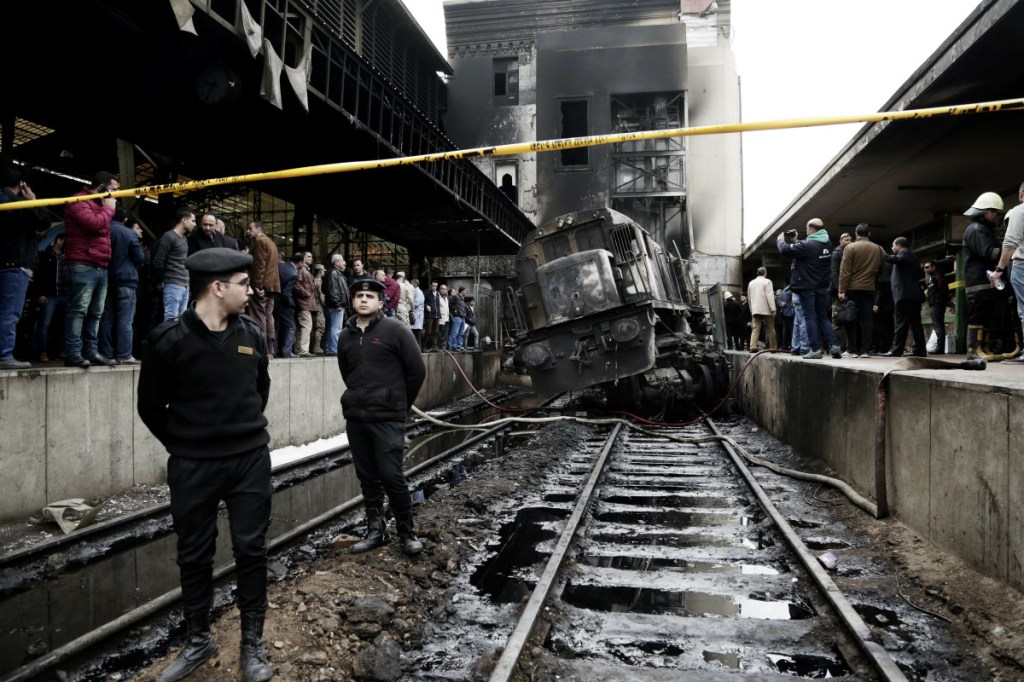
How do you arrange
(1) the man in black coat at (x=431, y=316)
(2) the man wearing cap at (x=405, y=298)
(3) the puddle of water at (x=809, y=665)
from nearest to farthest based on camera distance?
1. (3) the puddle of water at (x=809, y=665)
2. (2) the man wearing cap at (x=405, y=298)
3. (1) the man in black coat at (x=431, y=316)

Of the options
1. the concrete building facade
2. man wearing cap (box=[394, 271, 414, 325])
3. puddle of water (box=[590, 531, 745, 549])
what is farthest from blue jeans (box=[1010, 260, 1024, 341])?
the concrete building facade

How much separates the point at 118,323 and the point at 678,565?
621cm

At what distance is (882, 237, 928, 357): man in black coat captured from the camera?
8.85m

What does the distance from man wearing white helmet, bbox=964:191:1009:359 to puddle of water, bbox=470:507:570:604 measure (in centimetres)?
470

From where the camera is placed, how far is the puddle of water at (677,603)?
3791 millimetres

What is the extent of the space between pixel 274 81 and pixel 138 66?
192 cm

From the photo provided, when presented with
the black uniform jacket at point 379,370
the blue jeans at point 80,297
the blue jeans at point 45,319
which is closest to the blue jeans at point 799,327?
the black uniform jacket at point 379,370

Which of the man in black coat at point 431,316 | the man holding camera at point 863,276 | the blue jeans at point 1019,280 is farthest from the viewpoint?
the man in black coat at point 431,316

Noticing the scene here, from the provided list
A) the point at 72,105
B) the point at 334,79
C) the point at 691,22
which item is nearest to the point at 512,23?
the point at 691,22

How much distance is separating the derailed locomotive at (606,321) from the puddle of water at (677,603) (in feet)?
20.5

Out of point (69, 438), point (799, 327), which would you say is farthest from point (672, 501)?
point (69, 438)

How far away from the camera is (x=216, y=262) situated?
2996 mm

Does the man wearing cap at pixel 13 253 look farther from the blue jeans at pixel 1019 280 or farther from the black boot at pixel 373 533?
the blue jeans at pixel 1019 280

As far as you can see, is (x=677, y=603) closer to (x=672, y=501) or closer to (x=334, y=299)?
(x=672, y=501)
